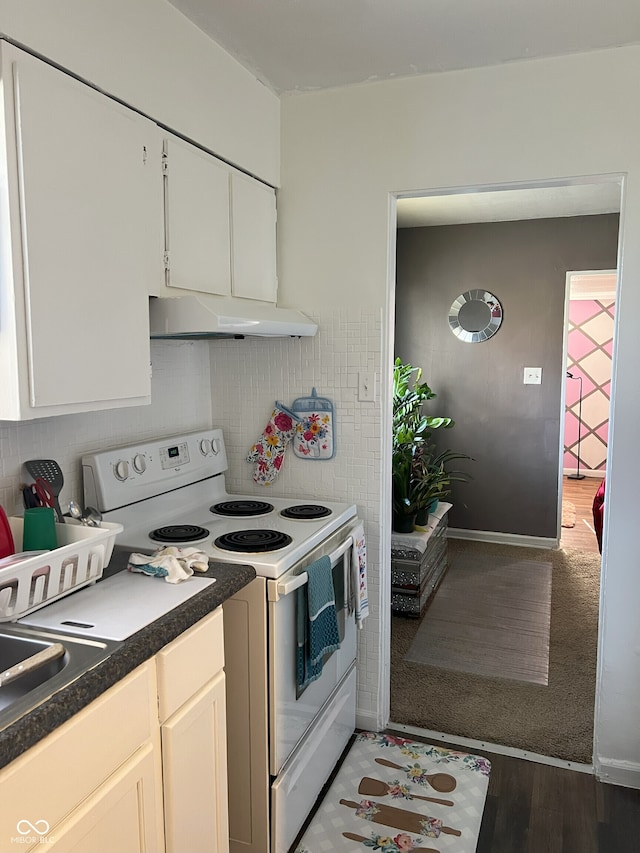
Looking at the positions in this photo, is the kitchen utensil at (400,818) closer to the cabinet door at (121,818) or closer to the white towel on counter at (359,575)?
the white towel on counter at (359,575)

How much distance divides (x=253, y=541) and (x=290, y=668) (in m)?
0.38

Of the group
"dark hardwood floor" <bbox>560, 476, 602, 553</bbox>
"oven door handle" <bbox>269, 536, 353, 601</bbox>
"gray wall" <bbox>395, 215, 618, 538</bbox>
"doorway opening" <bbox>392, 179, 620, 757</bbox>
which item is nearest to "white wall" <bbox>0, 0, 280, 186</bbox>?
"oven door handle" <bbox>269, 536, 353, 601</bbox>

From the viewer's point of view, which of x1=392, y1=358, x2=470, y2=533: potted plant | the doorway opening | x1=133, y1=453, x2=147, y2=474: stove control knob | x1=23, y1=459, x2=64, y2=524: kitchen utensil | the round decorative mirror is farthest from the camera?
the round decorative mirror

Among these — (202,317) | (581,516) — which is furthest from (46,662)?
(581,516)

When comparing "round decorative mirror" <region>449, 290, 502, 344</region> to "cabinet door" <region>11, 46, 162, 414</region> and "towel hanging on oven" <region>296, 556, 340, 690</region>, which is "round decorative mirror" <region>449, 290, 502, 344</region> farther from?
"cabinet door" <region>11, 46, 162, 414</region>

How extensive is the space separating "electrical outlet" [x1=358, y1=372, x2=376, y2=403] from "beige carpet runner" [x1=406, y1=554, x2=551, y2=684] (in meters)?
1.38

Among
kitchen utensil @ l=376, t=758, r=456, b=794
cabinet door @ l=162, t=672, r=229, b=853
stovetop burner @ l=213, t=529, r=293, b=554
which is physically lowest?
kitchen utensil @ l=376, t=758, r=456, b=794

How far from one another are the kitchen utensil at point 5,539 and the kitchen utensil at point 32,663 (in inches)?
11.6

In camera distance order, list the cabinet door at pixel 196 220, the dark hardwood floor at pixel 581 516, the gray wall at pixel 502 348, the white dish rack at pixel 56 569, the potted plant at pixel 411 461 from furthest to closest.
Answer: the dark hardwood floor at pixel 581 516, the gray wall at pixel 502 348, the potted plant at pixel 411 461, the cabinet door at pixel 196 220, the white dish rack at pixel 56 569

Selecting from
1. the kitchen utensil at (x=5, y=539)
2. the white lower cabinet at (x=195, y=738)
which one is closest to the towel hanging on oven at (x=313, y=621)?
→ the white lower cabinet at (x=195, y=738)

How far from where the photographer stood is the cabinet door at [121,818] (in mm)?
1133

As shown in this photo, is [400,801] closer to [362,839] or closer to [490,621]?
[362,839]
